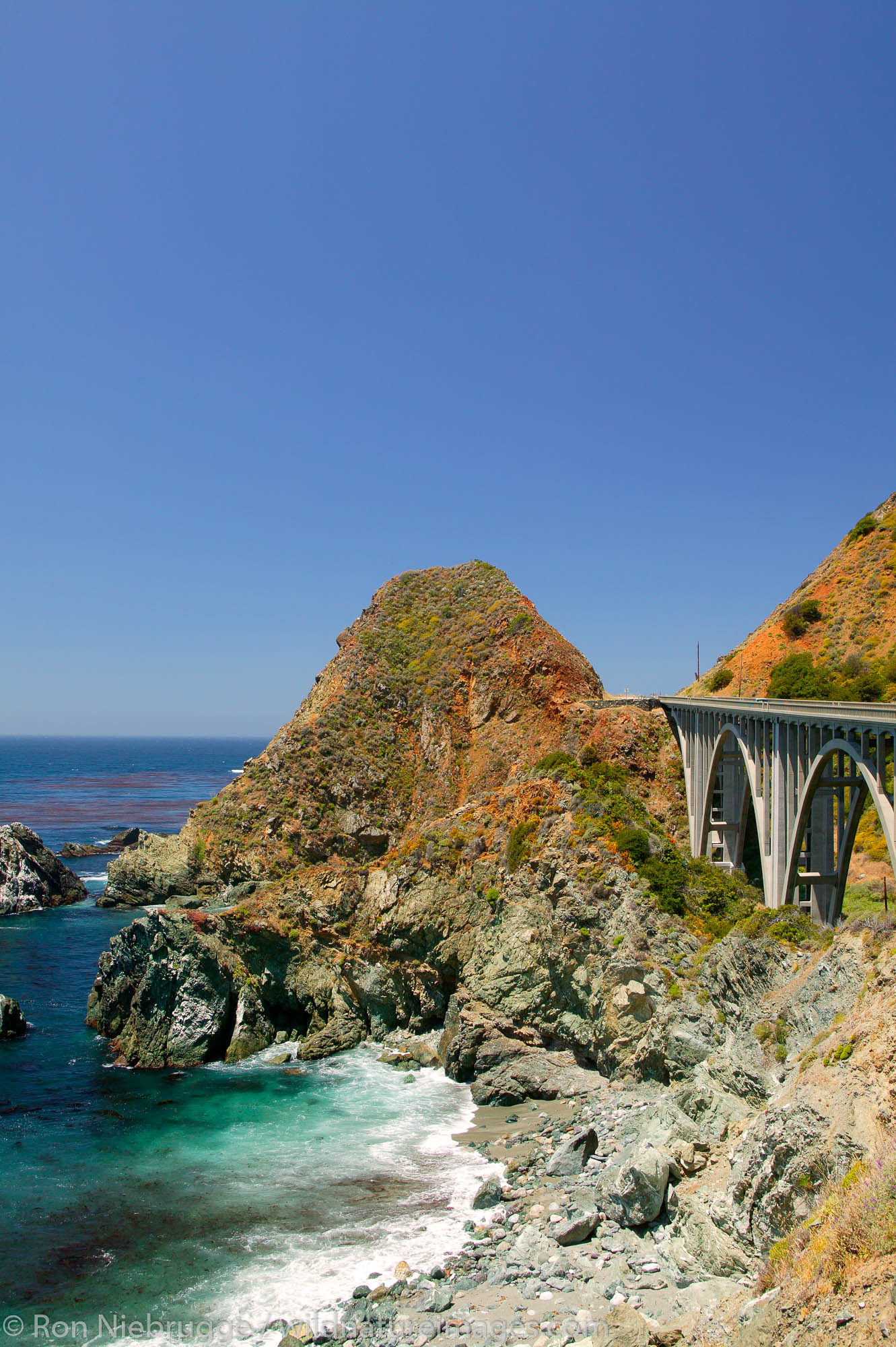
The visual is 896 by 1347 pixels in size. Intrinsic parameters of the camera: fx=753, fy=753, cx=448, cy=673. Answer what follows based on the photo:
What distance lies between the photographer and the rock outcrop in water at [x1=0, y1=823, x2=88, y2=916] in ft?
214

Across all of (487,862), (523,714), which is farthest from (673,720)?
(487,862)

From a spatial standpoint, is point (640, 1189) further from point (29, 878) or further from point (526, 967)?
point (29, 878)

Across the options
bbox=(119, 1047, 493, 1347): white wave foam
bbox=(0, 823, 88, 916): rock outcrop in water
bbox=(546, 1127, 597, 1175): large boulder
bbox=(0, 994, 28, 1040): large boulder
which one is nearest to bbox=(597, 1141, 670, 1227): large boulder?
bbox=(546, 1127, 597, 1175): large boulder

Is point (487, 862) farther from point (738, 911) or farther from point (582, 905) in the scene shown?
point (738, 911)

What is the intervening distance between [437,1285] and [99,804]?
12884cm

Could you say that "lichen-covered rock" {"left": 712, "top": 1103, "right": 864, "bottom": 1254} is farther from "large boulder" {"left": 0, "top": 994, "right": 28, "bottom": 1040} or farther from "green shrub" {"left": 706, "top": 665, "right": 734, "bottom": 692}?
"green shrub" {"left": 706, "top": 665, "right": 734, "bottom": 692}

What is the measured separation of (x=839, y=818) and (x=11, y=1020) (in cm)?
4140

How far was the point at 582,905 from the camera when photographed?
110 ft

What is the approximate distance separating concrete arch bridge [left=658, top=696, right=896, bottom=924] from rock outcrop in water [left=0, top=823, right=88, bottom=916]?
186ft

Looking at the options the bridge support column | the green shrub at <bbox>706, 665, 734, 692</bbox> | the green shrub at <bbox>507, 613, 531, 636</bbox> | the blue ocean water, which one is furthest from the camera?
the green shrub at <bbox>706, 665, 734, 692</bbox>

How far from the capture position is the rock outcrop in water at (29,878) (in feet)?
214

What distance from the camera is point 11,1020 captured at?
39375 mm

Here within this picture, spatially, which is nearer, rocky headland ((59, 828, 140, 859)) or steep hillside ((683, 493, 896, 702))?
steep hillside ((683, 493, 896, 702))

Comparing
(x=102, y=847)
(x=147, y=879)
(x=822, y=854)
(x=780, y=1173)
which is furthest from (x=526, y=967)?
(x=102, y=847)
